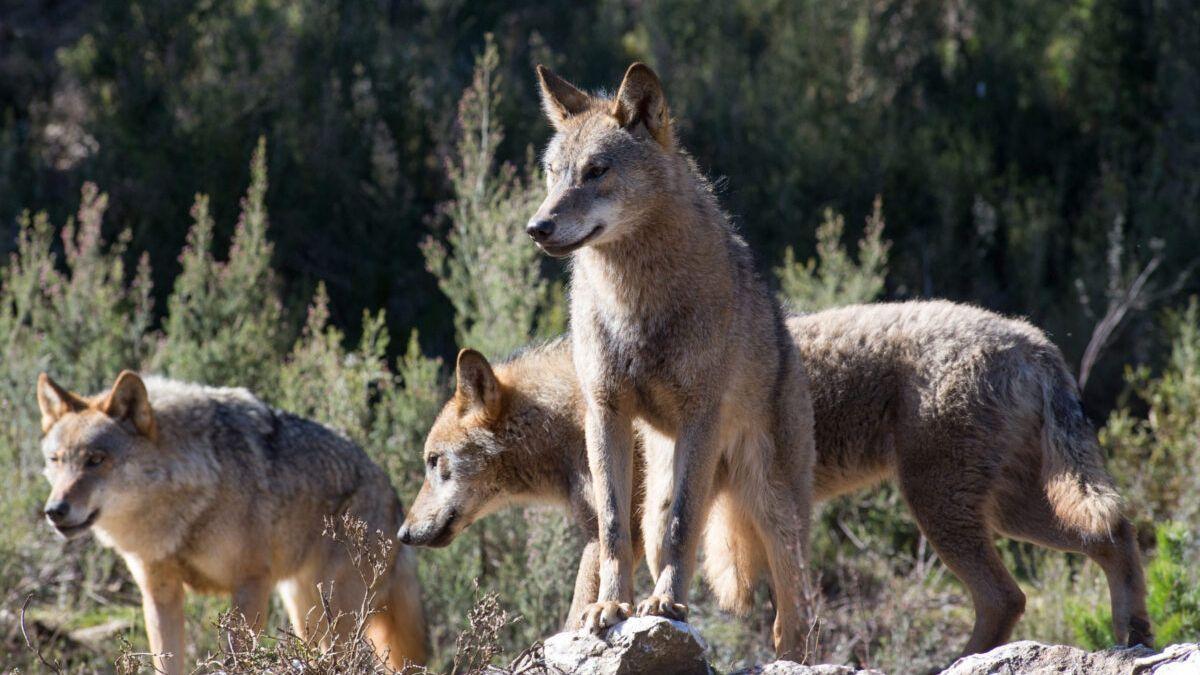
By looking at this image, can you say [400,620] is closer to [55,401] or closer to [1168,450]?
[55,401]

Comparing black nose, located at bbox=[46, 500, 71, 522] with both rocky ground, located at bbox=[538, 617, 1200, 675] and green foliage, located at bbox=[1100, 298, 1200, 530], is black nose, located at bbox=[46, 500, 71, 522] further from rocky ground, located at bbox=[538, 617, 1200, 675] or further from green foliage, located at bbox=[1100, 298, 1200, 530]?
green foliage, located at bbox=[1100, 298, 1200, 530]

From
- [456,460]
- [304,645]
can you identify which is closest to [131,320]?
[456,460]

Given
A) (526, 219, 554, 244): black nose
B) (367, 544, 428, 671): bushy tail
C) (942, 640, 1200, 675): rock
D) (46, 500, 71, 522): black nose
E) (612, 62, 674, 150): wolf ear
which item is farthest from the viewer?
(367, 544, 428, 671): bushy tail

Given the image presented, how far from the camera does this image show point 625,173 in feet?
16.5

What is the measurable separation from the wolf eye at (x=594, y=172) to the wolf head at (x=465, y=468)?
1273 millimetres

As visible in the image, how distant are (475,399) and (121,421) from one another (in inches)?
73.6

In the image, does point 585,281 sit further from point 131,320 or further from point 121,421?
point 131,320

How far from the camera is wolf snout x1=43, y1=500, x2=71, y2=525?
634 centimetres

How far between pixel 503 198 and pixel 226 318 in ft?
6.76

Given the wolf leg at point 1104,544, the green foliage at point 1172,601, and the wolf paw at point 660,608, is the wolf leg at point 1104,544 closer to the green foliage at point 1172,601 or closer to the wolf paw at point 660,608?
the green foliage at point 1172,601

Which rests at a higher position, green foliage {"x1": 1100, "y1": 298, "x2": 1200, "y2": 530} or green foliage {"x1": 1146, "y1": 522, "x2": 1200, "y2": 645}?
green foliage {"x1": 1146, "y1": 522, "x2": 1200, "y2": 645}

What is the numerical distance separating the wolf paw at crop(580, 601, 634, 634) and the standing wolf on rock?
0.23m

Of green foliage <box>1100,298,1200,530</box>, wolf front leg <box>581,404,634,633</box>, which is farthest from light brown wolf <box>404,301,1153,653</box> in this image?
green foliage <box>1100,298,1200,530</box>

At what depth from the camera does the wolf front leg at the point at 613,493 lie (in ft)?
15.9
